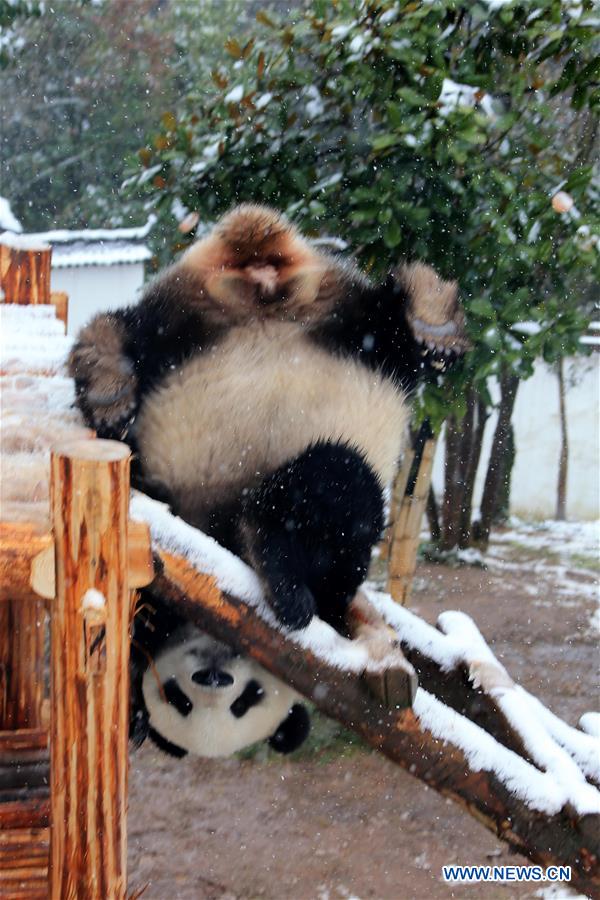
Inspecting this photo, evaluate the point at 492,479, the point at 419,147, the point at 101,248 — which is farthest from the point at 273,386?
the point at 492,479

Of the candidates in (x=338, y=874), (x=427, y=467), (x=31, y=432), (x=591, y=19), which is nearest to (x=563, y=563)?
(x=427, y=467)

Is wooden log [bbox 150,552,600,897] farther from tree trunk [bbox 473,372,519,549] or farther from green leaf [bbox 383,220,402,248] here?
tree trunk [bbox 473,372,519,549]

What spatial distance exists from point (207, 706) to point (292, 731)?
22cm

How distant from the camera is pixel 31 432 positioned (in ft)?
4.01

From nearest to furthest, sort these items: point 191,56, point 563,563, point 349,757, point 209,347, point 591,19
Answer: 1. point 209,347
2. point 591,19
3. point 349,757
4. point 563,563
5. point 191,56

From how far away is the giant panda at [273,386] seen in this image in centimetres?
129

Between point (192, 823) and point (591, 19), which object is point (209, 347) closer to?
point (591, 19)

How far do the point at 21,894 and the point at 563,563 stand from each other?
13.6 feet

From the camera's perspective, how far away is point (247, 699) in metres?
1.36

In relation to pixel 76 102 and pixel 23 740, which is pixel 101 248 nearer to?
pixel 76 102

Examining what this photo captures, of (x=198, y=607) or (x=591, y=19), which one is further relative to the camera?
(x=591, y=19)

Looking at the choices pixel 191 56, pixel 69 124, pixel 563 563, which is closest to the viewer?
pixel 563 563

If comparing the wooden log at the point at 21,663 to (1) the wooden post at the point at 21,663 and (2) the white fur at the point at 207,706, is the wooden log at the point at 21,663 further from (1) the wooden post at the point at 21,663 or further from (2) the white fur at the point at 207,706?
(2) the white fur at the point at 207,706

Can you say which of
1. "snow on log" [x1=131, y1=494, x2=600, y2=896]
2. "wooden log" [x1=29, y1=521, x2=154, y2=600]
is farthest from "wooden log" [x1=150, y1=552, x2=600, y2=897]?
"wooden log" [x1=29, y1=521, x2=154, y2=600]
